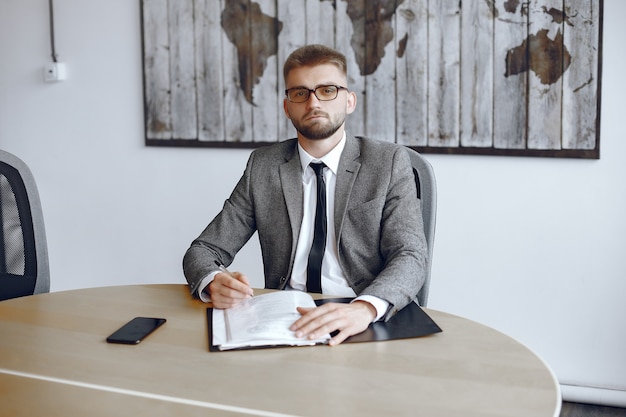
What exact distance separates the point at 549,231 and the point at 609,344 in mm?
463

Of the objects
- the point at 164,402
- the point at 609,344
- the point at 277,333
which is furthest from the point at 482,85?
the point at 164,402

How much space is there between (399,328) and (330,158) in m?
0.70

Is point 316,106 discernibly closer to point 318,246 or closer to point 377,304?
point 318,246

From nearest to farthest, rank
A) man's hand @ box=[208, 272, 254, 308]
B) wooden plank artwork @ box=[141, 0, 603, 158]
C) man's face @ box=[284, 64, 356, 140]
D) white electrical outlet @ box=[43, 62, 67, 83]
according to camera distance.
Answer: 1. man's hand @ box=[208, 272, 254, 308]
2. man's face @ box=[284, 64, 356, 140]
3. wooden plank artwork @ box=[141, 0, 603, 158]
4. white electrical outlet @ box=[43, 62, 67, 83]

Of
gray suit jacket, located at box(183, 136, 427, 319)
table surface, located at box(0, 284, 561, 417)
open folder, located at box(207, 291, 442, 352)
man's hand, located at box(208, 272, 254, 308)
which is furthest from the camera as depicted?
gray suit jacket, located at box(183, 136, 427, 319)

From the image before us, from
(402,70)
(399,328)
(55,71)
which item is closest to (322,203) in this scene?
(399,328)

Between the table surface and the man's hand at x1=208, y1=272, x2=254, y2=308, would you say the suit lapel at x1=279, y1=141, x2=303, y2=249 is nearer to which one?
the man's hand at x1=208, y1=272, x2=254, y2=308

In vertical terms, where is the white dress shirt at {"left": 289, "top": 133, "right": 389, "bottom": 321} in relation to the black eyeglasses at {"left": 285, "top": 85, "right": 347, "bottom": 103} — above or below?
below

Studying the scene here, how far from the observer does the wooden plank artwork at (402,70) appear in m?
2.49

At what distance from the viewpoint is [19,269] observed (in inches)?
78.7

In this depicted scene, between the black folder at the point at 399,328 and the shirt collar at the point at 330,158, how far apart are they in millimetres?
571

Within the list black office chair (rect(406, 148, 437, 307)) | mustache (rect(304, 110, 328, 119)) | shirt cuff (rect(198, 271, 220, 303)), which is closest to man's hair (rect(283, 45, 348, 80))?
mustache (rect(304, 110, 328, 119))

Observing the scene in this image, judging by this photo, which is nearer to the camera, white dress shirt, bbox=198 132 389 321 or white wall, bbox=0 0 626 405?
white dress shirt, bbox=198 132 389 321

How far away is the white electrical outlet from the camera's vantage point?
328 cm
